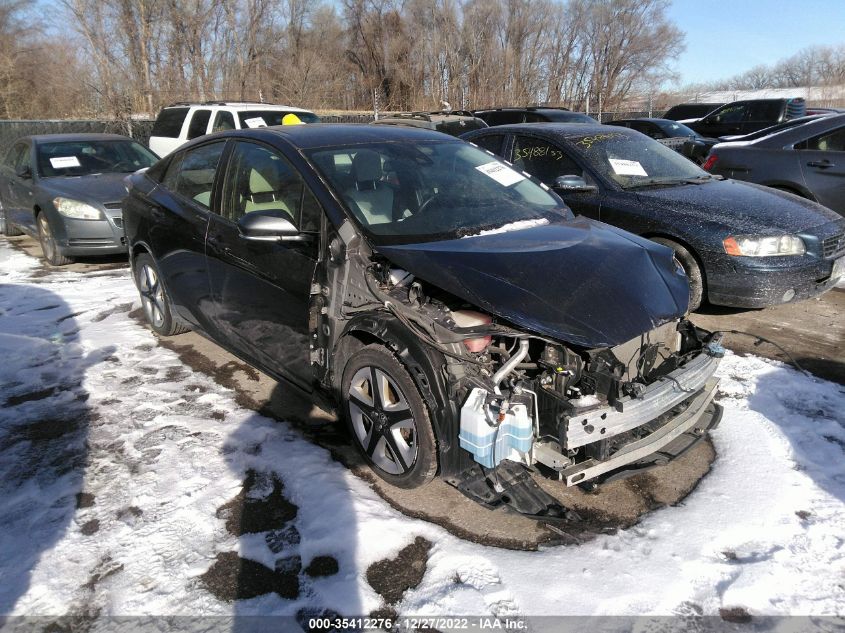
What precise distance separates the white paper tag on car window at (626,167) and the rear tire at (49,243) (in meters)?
6.68

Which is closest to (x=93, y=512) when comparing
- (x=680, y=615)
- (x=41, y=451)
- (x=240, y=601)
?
(x=41, y=451)

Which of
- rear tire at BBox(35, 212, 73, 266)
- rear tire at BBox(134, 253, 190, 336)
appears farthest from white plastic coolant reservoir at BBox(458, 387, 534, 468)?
rear tire at BBox(35, 212, 73, 266)

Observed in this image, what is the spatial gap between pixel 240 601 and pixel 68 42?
2816cm

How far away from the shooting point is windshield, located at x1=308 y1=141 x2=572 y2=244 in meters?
3.30

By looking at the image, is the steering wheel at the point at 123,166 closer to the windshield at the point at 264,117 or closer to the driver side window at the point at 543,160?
the windshield at the point at 264,117

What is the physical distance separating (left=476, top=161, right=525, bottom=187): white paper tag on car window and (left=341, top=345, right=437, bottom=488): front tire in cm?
163

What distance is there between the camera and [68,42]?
79.7 feet

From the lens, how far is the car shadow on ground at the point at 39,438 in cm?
278

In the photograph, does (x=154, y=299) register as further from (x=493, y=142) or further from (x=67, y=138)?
(x=67, y=138)

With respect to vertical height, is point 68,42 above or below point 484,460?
above

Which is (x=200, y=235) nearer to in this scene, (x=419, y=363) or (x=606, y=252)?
(x=419, y=363)

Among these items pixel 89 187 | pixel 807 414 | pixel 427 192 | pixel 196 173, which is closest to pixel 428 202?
pixel 427 192

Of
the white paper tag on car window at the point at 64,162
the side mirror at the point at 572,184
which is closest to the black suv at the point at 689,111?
the side mirror at the point at 572,184

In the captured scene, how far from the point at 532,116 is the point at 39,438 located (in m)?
10.5
